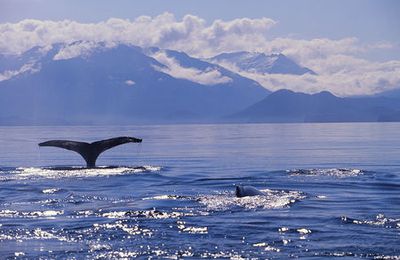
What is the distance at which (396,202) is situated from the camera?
66.3 ft

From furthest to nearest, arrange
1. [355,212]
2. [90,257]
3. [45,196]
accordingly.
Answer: [45,196] → [355,212] → [90,257]

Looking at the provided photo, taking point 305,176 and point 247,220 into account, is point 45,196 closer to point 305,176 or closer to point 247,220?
point 247,220

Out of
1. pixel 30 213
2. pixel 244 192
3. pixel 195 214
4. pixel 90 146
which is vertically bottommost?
pixel 195 214

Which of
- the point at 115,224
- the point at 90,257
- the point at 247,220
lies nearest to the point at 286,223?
the point at 247,220

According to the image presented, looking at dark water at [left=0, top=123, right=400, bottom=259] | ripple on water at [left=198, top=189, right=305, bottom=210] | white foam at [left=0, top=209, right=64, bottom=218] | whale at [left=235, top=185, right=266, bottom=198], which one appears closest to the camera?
dark water at [left=0, top=123, right=400, bottom=259]

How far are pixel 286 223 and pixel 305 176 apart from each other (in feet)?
40.6

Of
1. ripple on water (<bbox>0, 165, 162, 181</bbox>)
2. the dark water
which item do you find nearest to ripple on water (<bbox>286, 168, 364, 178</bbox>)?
the dark water

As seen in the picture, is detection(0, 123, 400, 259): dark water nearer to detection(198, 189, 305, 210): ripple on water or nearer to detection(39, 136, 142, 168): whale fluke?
detection(198, 189, 305, 210): ripple on water

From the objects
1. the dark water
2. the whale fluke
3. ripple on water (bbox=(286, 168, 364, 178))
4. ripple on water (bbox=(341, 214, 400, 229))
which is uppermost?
the whale fluke

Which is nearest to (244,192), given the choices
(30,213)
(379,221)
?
(379,221)

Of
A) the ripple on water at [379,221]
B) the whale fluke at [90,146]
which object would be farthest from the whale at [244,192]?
the whale fluke at [90,146]

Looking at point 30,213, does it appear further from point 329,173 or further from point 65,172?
point 329,173

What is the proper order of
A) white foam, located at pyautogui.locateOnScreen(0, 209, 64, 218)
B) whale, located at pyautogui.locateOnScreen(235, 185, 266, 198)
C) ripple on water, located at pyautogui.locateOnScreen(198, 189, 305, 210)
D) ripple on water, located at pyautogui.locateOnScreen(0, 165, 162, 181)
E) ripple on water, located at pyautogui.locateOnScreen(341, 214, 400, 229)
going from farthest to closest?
ripple on water, located at pyautogui.locateOnScreen(0, 165, 162, 181) → whale, located at pyautogui.locateOnScreen(235, 185, 266, 198) → ripple on water, located at pyautogui.locateOnScreen(198, 189, 305, 210) → white foam, located at pyautogui.locateOnScreen(0, 209, 64, 218) → ripple on water, located at pyautogui.locateOnScreen(341, 214, 400, 229)

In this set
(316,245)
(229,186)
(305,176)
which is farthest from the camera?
(305,176)
